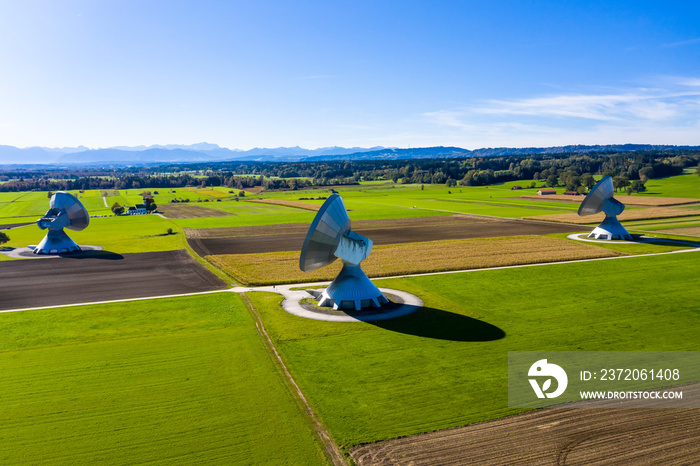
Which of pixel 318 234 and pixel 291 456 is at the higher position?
pixel 318 234

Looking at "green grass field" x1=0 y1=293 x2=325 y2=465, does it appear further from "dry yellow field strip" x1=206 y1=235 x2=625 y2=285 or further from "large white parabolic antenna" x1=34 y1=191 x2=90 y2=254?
"large white parabolic antenna" x1=34 y1=191 x2=90 y2=254

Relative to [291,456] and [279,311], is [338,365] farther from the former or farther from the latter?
[279,311]

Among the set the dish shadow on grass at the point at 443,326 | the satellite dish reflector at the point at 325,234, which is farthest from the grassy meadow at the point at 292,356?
the satellite dish reflector at the point at 325,234

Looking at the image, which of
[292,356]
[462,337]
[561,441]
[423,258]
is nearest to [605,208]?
[423,258]

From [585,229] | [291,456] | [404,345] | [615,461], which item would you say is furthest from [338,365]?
[585,229]

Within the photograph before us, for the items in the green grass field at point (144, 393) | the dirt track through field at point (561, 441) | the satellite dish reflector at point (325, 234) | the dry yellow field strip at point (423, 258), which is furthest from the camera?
the dry yellow field strip at point (423, 258)

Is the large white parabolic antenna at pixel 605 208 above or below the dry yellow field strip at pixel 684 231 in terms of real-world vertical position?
above

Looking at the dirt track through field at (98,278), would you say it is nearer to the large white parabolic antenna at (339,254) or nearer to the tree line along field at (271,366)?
the tree line along field at (271,366)
